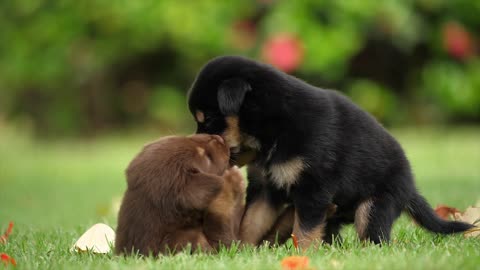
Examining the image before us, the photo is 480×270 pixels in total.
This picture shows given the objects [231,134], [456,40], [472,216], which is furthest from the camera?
[456,40]

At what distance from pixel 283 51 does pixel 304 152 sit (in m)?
10.3

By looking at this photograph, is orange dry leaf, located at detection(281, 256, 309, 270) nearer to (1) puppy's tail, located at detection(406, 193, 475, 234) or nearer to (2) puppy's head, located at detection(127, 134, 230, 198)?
(2) puppy's head, located at detection(127, 134, 230, 198)

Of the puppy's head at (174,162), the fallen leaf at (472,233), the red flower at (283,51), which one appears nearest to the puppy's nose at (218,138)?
the puppy's head at (174,162)

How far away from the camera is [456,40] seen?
49.2 feet

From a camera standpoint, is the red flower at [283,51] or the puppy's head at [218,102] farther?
the red flower at [283,51]

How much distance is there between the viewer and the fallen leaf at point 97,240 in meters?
4.14

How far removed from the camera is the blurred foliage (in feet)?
48.2

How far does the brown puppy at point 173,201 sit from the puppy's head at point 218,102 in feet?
0.99

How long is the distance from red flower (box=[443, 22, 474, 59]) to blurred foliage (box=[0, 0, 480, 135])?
0.02m

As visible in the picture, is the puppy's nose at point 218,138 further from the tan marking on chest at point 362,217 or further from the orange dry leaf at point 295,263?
the orange dry leaf at point 295,263

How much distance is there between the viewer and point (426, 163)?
9945 mm

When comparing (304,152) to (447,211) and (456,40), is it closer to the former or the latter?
(447,211)

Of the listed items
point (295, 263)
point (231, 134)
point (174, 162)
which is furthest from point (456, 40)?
point (295, 263)

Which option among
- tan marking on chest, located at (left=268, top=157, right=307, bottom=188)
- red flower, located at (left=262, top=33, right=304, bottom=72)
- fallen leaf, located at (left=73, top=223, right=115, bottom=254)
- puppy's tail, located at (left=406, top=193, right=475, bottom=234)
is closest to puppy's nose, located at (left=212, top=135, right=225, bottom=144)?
tan marking on chest, located at (left=268, top=157, right=307, bottom=188)
